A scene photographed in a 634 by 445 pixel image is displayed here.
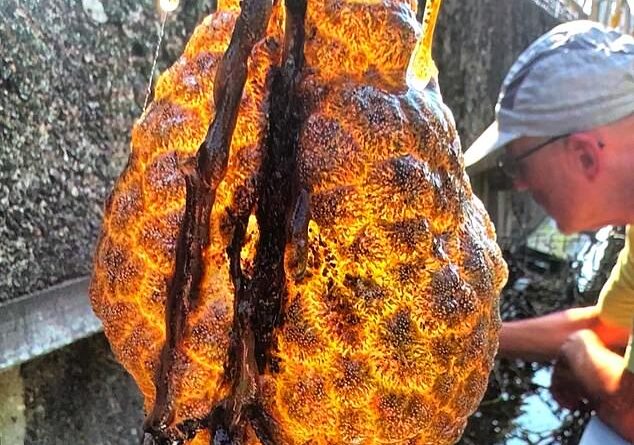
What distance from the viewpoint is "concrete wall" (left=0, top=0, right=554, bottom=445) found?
829 mm

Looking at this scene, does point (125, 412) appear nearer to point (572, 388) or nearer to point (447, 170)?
point (447, 170)

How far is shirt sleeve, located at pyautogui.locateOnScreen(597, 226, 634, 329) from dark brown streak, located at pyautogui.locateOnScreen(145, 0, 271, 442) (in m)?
1.87

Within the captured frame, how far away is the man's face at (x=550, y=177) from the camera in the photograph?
5.72ft

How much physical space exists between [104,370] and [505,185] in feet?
4.48

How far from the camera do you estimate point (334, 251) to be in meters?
0.41

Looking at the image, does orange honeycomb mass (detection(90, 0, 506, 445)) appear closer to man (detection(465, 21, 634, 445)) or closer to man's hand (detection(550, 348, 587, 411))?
man (detection(465, 21, 634, 445))

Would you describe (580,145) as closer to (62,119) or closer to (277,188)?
(62,119)

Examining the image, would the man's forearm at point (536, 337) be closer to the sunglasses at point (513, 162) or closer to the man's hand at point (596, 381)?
the man's hand at point (596, 381)

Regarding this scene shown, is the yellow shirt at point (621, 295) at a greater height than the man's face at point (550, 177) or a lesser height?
lesser

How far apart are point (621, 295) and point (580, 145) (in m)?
0.59

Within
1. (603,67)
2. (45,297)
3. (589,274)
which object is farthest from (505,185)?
(45,297)

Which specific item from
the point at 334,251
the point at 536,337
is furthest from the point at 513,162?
the point at 334,251

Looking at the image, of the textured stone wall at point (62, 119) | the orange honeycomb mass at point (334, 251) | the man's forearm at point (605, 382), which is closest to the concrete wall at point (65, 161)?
the textured stone wall at point (62, 119)

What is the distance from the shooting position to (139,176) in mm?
456
